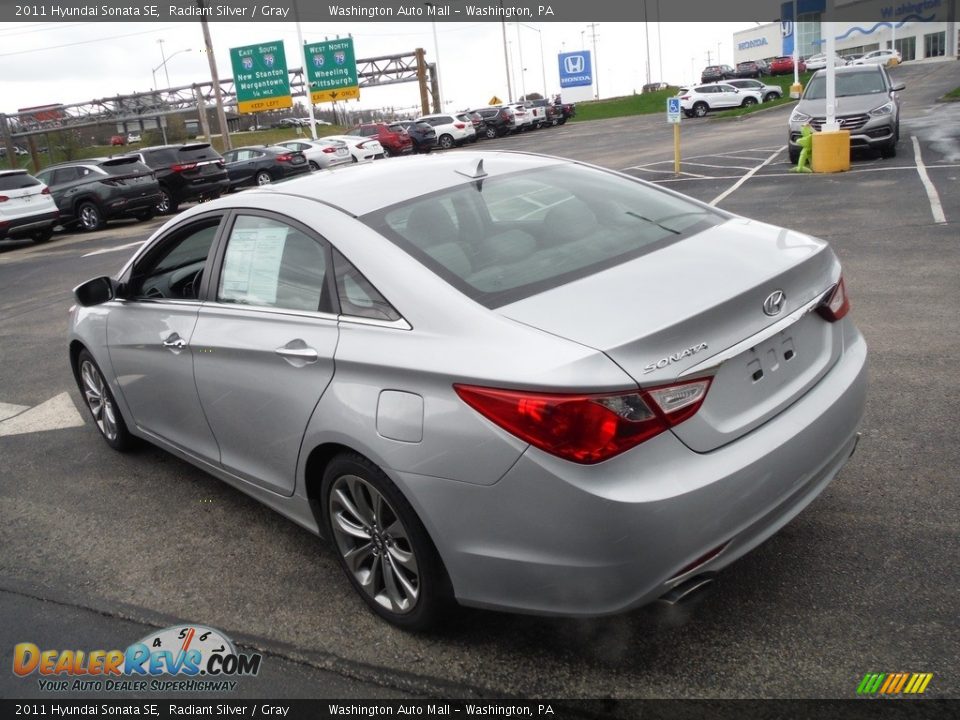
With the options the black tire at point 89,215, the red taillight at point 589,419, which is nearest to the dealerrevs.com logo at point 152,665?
the red taillight at point 589,419

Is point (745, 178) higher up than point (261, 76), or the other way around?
point (261, 76)

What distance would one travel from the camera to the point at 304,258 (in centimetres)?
344

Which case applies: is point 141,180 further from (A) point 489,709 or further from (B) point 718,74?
(B) point 718,74

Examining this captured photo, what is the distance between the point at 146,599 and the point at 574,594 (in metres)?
1.97

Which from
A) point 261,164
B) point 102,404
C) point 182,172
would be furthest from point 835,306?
point 261,164

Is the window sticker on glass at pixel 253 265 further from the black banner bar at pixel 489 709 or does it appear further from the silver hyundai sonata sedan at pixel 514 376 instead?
the black banner bar at pixel 489 709

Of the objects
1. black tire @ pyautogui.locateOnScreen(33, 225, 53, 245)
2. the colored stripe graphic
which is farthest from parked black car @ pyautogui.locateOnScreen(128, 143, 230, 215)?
the colored stripe graphic

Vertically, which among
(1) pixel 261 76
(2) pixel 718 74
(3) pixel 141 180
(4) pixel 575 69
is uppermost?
(1) pixel 261 76

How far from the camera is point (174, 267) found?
4656 mm

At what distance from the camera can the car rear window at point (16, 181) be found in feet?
63.7

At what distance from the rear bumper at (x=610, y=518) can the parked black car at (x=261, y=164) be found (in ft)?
90.5

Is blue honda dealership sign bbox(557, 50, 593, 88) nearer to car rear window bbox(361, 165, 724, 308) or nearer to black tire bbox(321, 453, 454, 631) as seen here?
car rear window bbox(361, 165, 724, 308)

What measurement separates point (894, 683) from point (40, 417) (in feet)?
18.7

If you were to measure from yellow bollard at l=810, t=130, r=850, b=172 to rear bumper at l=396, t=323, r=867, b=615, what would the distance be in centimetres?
1355
